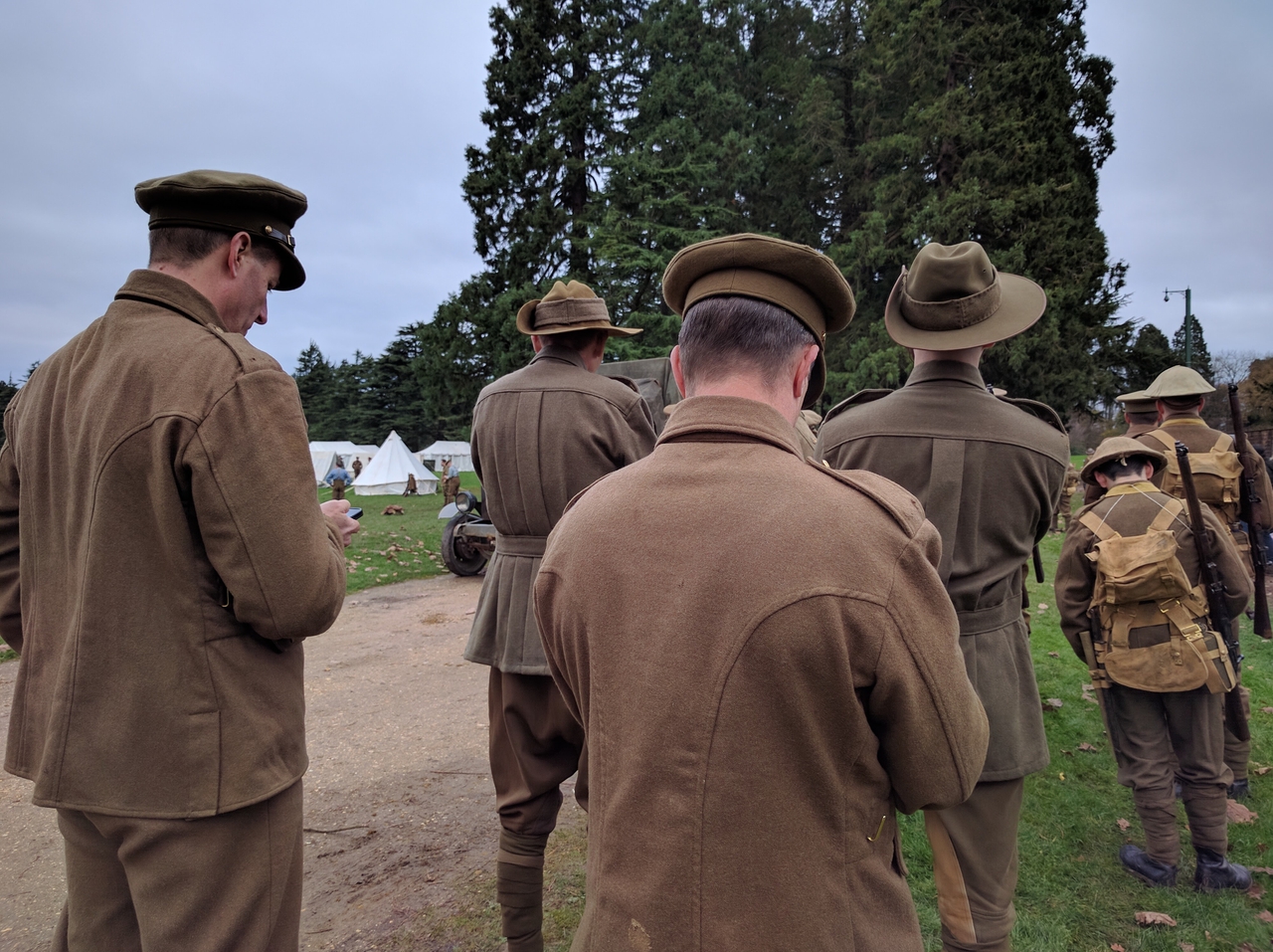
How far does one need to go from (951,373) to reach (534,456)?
5.18ft

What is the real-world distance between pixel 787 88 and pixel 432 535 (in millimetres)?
19774

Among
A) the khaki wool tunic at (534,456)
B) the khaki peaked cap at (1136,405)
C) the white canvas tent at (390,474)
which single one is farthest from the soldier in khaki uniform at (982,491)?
the white canvas tent at (390,474)

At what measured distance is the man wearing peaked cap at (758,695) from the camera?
123 centimetres

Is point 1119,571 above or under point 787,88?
under

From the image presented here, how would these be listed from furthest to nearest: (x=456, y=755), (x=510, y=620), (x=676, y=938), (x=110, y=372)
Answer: (x=456, y=755)
(x=510, y=620)
(x=110, y=372)
(x=676, y=938)

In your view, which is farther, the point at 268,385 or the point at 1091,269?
the point at 1091,269

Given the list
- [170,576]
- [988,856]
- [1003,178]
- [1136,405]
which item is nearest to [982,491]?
[988,856]

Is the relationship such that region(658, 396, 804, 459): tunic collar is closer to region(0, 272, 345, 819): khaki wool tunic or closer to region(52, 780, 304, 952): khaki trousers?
region(0, 272, 345, 819): khaki wool tunic

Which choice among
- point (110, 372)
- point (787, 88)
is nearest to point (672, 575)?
point (110, 372)

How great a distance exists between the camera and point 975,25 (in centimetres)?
2162

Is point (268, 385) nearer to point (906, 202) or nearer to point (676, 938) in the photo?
point (676, 938)

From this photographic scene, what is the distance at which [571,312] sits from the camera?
3377mm

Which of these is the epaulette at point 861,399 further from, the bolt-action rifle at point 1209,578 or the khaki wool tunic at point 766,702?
the bolt-action rifle at point 1209,578

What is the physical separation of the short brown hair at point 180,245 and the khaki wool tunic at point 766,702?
4.57 ft
